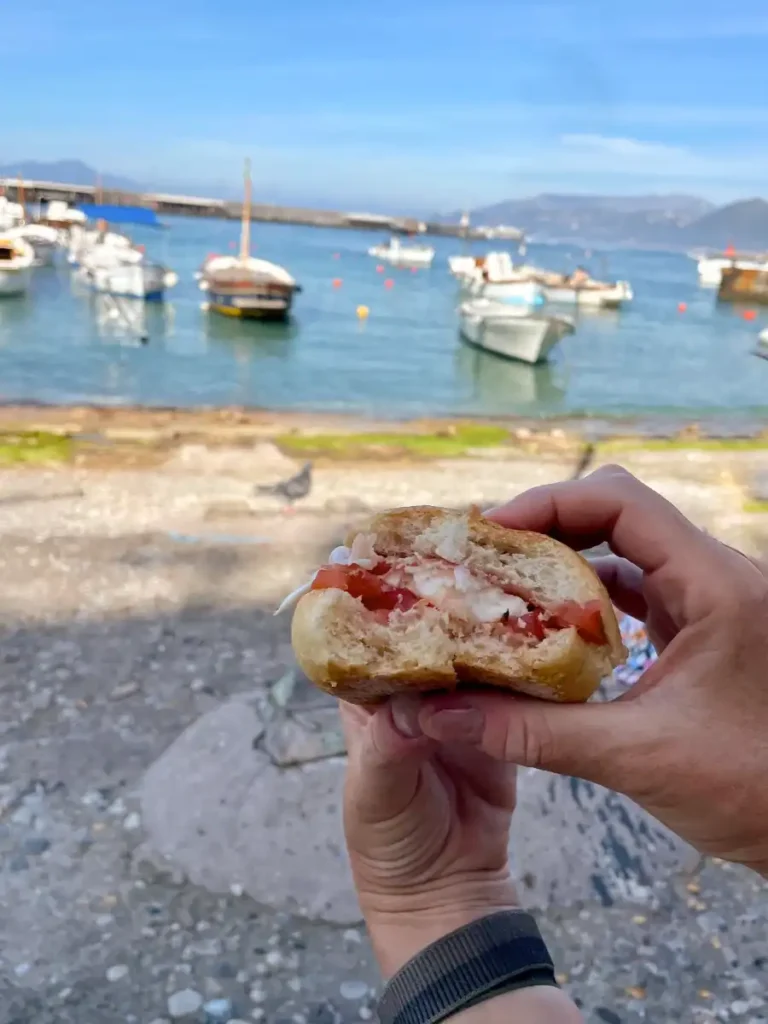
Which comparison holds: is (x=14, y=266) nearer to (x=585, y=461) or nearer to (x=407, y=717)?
(x=585, y=461)

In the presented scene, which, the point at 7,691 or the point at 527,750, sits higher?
the point at 527,750

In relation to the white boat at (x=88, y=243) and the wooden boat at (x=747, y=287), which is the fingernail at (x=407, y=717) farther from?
the wooden boat at (x=747, y=287)

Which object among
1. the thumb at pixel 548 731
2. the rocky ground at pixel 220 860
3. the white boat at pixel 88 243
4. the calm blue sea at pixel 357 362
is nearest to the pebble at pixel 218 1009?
the rocky ground at pixel 220 860

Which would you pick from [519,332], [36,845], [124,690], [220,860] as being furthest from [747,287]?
[36,845]

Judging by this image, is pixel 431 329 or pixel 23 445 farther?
pixel 431 329

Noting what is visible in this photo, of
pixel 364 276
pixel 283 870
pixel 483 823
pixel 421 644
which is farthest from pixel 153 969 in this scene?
pixel 364 276

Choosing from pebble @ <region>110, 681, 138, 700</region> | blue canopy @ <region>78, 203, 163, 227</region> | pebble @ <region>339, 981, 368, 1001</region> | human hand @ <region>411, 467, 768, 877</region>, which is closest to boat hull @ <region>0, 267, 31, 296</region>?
blue canopy @ <region>78, 203, 163, 227</region>

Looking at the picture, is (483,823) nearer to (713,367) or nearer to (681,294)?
(713,367)
